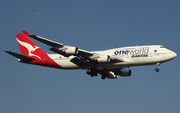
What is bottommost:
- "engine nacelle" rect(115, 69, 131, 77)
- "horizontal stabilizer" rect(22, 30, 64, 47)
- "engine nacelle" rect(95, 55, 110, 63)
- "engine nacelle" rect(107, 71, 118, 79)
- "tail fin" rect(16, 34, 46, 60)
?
"engine nacelle" rect(107, 71, 118, 79)

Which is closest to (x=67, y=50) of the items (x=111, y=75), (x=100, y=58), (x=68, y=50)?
(x=68, y=50)

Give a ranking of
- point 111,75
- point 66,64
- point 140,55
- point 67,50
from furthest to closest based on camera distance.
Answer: point 111,75 → point 66,64 → point 140,55 → point 67,50

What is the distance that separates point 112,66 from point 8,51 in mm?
16976

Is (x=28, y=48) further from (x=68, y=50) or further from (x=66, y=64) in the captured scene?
(x=68, y=50)

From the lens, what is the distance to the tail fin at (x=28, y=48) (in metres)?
48.0

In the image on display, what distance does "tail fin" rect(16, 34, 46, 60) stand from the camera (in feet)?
158

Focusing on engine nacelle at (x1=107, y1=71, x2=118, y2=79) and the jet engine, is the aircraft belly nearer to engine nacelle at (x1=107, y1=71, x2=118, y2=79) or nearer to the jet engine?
the jet engine

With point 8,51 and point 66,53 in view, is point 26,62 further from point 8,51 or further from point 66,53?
point 66,53

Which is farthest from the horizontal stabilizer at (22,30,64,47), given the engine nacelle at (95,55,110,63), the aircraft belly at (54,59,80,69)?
the aircraft belly at (54,59,80,69)

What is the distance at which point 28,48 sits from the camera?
49.5m

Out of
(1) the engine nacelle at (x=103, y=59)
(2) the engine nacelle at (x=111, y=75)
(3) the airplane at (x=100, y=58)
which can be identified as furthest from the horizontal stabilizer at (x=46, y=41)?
(2) the engine nacelle at (x=111, y=75)

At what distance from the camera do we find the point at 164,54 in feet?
136

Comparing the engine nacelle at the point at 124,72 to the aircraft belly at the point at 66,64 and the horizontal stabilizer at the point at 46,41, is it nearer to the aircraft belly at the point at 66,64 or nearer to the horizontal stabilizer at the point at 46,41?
the aircraft belly at the point at 66,64

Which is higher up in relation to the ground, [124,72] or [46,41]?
[46,41]
